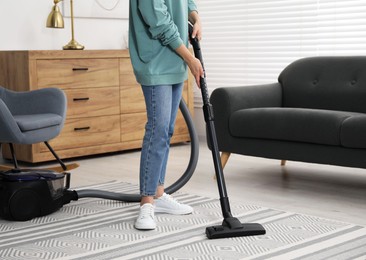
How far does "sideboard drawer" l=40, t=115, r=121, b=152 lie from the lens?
16.2 ft

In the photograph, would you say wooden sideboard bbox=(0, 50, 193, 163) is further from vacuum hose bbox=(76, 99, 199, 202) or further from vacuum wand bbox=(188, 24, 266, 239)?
vacuum wand bbox=(188, 24, 266, 239)

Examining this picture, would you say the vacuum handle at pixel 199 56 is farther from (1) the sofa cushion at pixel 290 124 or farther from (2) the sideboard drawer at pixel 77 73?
(2) the sideboard drawer at pixel 77 73

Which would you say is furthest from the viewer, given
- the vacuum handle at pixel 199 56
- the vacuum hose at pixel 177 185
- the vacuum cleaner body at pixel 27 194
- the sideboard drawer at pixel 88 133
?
the sideboard drawer at pixel 88 133

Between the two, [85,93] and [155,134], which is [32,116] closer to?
[85,93]

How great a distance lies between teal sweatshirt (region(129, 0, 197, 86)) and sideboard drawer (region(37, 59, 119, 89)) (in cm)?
203

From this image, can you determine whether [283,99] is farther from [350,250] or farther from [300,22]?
[350,250]

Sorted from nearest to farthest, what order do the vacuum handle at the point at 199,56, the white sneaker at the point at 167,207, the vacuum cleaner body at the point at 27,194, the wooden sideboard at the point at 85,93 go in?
1. the vacuum handle at the point at 199,56
2. the vacuum cleaner body at the point at 27,194
3. the white sneaker at the point at 167,207
4. the wooden sideboard at the point at 85,93

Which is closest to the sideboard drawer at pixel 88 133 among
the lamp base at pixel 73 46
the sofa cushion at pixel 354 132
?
the lamp base at pixel 73 46

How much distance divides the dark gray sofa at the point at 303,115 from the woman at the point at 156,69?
1055 mm

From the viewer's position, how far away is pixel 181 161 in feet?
16.3

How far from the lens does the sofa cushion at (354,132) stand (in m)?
3.46

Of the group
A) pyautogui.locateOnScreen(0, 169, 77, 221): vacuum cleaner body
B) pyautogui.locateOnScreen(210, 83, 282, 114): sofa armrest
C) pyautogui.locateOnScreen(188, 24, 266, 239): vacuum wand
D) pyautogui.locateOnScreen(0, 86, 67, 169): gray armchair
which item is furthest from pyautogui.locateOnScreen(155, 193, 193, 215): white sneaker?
pyautogui.locateOnScreen(0, 86, 67, 169): gray armchair

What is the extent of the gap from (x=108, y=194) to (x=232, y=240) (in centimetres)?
93

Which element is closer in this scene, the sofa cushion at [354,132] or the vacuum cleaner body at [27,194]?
the vacuum cleaner body at [27,194]
